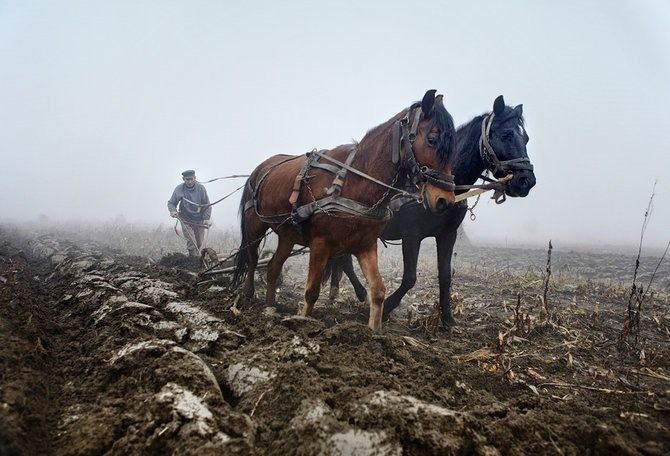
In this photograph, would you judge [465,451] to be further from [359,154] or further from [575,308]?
[575,308]

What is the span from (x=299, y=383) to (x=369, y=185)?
185 cm

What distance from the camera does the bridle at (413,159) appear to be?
118 inches

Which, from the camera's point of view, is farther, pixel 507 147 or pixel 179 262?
pixel 179 262

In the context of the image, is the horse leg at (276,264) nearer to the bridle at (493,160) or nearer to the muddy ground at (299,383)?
the muddy ground at (299,383)

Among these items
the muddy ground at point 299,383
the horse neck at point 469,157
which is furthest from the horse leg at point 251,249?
the horse neck at point 469,157

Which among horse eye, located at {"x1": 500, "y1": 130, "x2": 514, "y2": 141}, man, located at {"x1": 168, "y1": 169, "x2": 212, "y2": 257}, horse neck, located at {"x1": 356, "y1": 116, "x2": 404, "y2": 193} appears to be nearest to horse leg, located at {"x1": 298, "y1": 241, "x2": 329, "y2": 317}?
horse neck, located at {"x1": 356, "y1": 116, "x2": 404, "y2": 193}

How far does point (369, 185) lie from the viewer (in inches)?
130

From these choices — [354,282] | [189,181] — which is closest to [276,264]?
[354,282]

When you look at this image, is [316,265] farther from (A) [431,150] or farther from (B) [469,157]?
(B) [469,157]

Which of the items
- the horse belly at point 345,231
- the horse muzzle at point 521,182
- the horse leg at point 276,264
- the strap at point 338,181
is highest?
the horse muzzle at point 521,182

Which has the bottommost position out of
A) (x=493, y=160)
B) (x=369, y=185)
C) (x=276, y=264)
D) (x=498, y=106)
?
(x=276, y=264)

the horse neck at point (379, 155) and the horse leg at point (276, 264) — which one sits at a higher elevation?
the horse neck at point (379, 155)

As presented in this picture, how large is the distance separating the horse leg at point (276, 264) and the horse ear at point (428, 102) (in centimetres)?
223

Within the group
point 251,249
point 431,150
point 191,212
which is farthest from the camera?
point 191,212
